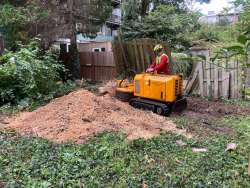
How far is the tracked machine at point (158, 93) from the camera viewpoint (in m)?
7.63

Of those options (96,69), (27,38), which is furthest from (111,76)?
(27,38)

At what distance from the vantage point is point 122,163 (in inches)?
170

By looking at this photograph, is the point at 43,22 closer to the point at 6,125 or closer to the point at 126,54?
the point at 126,54

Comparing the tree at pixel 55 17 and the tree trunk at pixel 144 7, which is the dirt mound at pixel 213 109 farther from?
the tree trunk at pixel 144 7

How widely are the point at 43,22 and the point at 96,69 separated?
415 cm

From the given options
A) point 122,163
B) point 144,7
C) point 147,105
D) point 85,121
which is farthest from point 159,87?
point 144,7

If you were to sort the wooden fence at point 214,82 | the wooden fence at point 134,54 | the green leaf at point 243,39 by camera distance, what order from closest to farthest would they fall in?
the green leaf at point 243,39
the wooden fence at point 214,82
the wooden fence at point 134,54

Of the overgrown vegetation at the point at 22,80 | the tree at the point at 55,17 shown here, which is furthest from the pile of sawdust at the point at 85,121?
the tree at the point at 55,17

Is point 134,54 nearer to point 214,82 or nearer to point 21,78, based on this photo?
point 214,82

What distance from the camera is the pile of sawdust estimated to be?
18.7ft

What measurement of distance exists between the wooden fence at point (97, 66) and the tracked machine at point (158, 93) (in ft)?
23.3

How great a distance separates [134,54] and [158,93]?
176 inches

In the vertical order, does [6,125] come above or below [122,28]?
below

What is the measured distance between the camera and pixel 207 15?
89.8 ft
